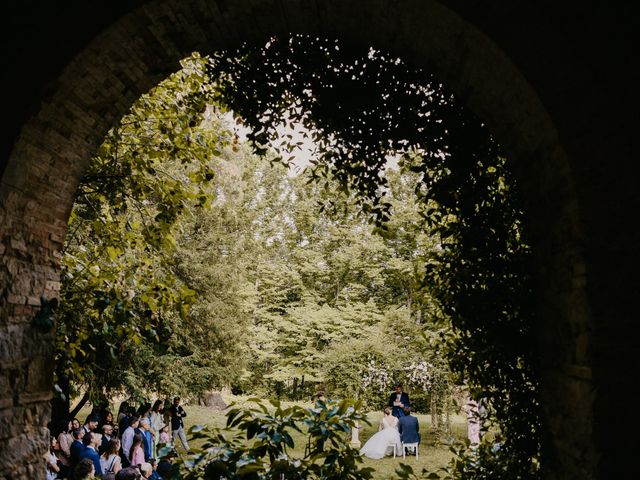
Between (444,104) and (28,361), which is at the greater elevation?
(444,104)

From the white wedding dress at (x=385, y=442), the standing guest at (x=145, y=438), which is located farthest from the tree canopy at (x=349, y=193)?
the white wedding dress at (x=385, y=442)

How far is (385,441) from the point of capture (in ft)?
37.6

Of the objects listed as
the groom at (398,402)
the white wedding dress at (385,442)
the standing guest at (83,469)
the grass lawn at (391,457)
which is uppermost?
the groom at (398,402)

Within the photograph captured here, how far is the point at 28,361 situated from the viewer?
2885 millimetres

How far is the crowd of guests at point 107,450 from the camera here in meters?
5.95

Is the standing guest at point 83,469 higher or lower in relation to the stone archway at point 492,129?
lower

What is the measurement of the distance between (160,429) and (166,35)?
360 inches


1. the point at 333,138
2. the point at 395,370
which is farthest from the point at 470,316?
the point at 395,370

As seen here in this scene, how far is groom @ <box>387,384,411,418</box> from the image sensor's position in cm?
1153

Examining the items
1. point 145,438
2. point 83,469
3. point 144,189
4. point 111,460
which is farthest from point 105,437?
point 144,189

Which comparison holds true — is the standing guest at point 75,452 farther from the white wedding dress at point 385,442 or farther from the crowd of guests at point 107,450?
the white wedding dress at point 385,442

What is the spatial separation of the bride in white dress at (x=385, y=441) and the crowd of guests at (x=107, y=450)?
484 cm

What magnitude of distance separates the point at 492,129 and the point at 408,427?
956 cm

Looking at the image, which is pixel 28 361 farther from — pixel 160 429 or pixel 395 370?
pixel 395 370
